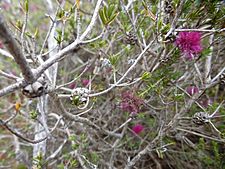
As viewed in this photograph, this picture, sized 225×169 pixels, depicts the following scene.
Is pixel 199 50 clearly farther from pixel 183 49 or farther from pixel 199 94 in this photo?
pixel 199 94

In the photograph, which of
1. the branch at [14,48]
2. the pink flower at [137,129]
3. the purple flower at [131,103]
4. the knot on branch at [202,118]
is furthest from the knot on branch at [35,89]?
the pink flower at [137,129]

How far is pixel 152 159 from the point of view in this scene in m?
1.68

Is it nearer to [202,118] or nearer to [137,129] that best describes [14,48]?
[202,118]

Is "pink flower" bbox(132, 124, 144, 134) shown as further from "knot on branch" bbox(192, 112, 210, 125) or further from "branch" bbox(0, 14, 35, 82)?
"branch" bbox(0, 14, 35, 82)

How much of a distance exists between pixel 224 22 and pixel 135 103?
45cm

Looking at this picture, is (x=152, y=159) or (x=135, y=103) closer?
(x=135, y=103)

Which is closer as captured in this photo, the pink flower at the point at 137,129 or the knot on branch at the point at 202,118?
the knot on branch at the point at 202,118

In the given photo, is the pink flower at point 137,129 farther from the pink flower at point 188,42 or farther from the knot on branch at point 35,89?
the knot on branch at point 35,89

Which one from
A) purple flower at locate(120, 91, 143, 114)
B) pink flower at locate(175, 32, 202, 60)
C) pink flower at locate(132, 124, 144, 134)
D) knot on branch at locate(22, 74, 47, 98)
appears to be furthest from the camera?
pink flower at locate(132, 124, 144, 134)

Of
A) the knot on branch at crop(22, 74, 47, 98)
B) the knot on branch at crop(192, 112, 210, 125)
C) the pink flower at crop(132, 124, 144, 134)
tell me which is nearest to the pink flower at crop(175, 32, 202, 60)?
the knot on branch at crop(192, 112, 210, 125)

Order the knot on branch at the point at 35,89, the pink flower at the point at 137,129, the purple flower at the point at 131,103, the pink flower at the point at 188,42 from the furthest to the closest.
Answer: the pink flower at the point at 137,129, the purple flower at the point at 131,103, the pink flower at the point at 188,42, the knot on branch at the point at 35,89

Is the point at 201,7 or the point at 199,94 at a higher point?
the point at 201,7

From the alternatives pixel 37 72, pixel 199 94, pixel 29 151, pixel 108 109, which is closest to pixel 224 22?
pixel 199 94

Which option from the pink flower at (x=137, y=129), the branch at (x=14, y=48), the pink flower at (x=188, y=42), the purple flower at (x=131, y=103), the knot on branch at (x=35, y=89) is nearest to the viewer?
the branch at (x=14, y=48)
